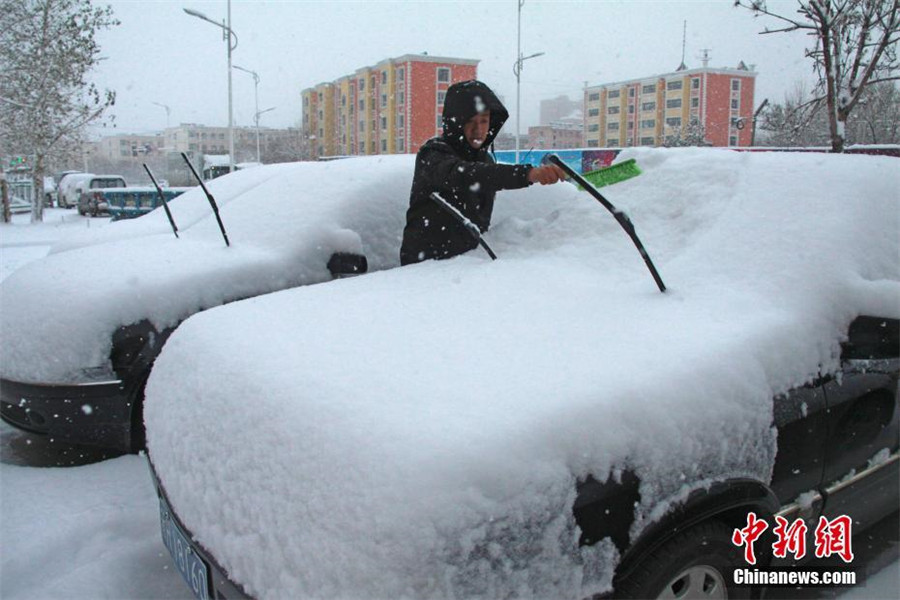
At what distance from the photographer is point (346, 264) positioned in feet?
11.7

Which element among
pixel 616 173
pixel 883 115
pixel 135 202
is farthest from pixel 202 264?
pixel 883 115

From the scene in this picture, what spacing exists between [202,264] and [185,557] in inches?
78.0

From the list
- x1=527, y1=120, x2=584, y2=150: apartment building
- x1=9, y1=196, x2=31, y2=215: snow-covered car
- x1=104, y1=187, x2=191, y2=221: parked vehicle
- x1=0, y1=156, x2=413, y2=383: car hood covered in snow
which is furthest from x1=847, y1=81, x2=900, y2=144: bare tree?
x1=527, y1=120, x2=584, y2=150: apartment building

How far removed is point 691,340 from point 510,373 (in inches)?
19.6

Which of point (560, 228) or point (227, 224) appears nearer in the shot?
point (560, 228)

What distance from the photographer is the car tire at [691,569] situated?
1.50 m

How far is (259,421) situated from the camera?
1.55 metres

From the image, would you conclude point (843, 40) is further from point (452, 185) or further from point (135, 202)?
point (135, 202)

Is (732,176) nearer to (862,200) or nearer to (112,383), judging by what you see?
(862,200)

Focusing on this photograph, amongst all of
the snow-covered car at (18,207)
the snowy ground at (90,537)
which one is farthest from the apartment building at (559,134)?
the snowy ground at (90,537)

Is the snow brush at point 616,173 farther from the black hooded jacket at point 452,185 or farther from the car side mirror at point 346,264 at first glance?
the car side mirror at point 346,264

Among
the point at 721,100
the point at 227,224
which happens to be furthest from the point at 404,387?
the point at 721,100

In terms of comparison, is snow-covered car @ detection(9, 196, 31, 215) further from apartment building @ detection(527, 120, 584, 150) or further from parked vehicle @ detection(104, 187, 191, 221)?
apartment building @ detection(527, 120, 584, 150)

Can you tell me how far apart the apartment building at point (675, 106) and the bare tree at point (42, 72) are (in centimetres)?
3535
